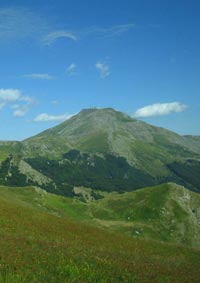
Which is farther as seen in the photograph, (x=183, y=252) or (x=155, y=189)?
(x=155, y=189)

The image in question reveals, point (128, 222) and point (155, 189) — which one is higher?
point (155, 189)

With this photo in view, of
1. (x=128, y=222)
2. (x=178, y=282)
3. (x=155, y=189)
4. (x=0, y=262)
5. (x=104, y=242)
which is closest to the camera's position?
(x=0, y=262)

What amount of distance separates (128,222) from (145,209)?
954 centimetres

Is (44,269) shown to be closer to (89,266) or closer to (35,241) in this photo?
(89,266)

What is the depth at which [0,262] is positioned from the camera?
20156 mm

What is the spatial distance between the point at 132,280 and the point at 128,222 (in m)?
98.8

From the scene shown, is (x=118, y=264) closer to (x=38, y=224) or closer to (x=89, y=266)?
(x=89, y=266)

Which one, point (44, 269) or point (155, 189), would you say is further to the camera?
point (155, 189)

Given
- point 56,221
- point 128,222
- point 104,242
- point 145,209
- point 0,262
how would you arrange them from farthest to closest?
point 145,209, point 128,222, point 56,221, point 104,242, point 0,262

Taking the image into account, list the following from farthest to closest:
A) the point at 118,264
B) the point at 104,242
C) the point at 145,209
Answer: the point at 145,209, the point at 104,242, the point at 118,264

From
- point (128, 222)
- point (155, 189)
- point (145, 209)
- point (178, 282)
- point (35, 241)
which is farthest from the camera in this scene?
point (155, 189)

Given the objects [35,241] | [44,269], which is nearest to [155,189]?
[35,241]

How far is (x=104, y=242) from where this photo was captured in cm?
3978

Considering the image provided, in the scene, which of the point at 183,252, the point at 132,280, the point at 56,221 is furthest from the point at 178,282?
the point at 56,221
